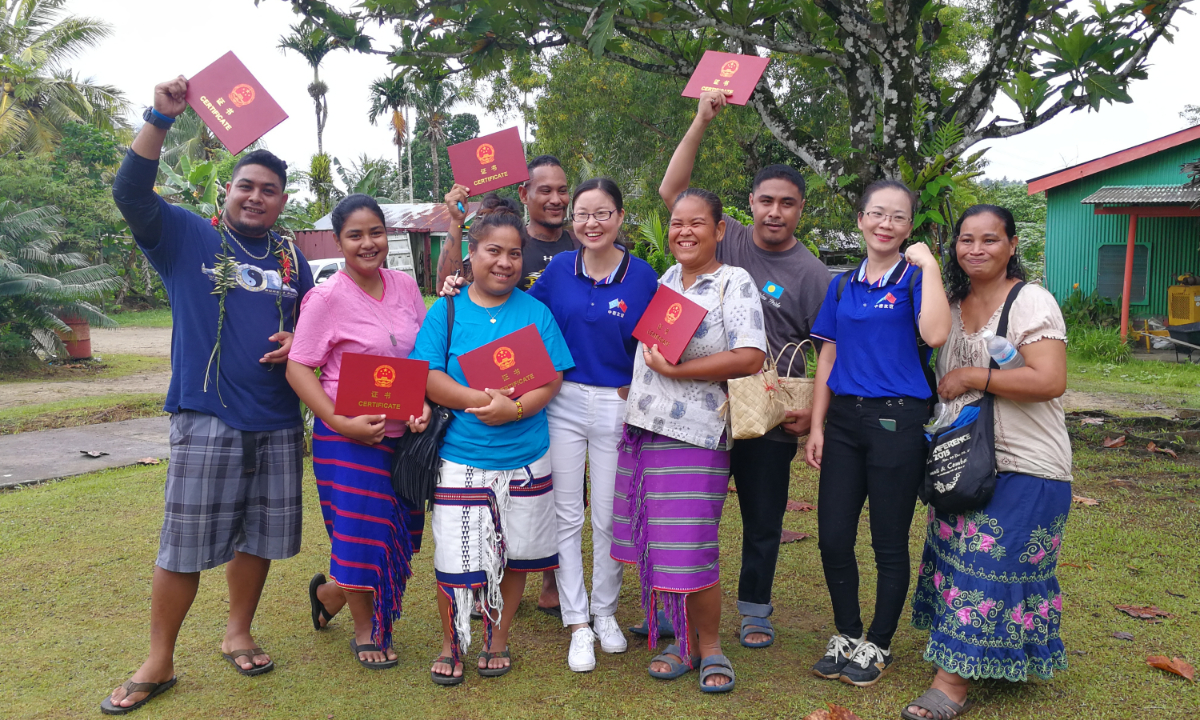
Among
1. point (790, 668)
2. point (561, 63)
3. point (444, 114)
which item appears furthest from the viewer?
point (444, 114)

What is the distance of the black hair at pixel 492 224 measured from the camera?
3.14m

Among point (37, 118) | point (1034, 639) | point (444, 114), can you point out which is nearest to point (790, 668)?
point (1034, 639)

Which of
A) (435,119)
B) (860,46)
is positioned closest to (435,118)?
(435,119)

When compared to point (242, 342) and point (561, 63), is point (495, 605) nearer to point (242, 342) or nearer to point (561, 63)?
point (242, 342)

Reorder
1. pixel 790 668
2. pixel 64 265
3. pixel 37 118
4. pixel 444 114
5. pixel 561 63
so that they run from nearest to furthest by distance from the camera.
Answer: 1. pixel 790 668
2. pixel 64 265
3. pixel 561 63
4. pixel 37 118
5. pixel 444 114

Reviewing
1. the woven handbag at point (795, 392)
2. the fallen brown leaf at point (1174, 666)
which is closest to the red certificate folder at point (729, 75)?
the woven handbag at point (795, 392)

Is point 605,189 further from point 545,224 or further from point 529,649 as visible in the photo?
point 529,649

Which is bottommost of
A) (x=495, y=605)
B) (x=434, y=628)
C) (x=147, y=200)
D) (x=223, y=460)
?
(x=434, y=628)

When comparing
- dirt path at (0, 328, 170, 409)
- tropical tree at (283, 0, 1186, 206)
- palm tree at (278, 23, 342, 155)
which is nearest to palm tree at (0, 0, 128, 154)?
palm tree at (278, 23, 342, 155)

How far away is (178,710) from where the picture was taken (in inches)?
115

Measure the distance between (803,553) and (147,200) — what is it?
12.0ft

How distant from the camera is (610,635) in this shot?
11.1 ft

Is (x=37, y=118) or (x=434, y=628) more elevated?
(x=37, y=118)

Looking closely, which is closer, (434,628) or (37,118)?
(434,628)
